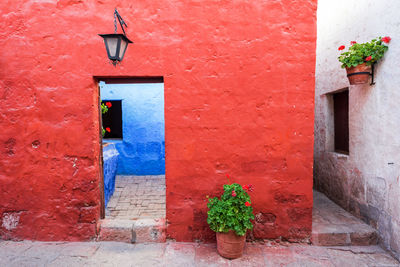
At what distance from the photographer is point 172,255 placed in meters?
2.92

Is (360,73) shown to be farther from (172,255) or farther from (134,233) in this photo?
(134,233)

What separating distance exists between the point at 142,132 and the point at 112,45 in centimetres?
481

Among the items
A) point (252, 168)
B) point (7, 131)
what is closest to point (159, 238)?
point (252, 168)

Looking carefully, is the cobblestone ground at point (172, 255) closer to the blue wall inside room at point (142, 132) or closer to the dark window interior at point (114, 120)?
the blue wall inside room at point (142, 132)

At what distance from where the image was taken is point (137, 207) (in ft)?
15.7

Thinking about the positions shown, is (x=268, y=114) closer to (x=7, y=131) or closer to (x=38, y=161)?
(x=38, y=161)

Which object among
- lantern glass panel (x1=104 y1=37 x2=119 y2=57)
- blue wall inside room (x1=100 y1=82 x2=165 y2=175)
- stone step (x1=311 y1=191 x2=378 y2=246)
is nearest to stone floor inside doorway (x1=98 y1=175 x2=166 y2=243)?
blue wall inside room (x1=100 y1=82 x2=165 y2=175)

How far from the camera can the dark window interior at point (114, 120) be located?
732 cm

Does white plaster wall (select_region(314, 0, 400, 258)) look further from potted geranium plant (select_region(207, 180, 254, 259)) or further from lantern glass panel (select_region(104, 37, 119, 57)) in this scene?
lantern glass panel (select_region(104, 37, 119, 57))

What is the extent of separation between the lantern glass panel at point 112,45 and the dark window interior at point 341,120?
3974mm

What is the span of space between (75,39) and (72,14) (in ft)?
1.02

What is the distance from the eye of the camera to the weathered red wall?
3.04 m

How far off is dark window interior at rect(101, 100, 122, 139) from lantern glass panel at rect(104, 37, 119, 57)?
16.3 feet

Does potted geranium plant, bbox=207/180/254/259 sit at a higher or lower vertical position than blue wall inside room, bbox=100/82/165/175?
lower
